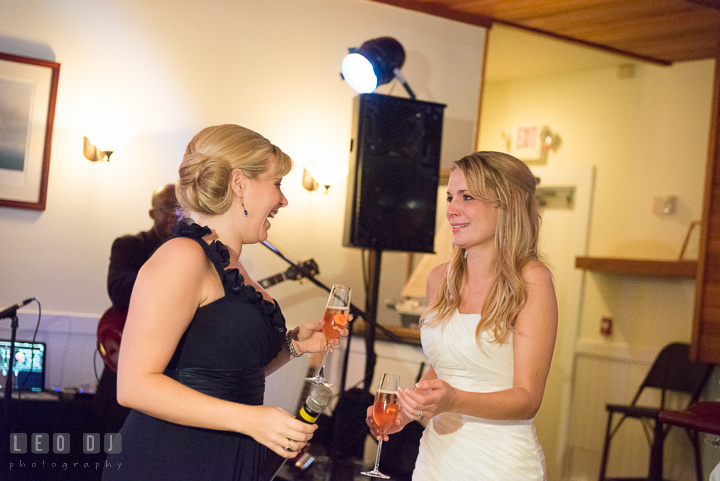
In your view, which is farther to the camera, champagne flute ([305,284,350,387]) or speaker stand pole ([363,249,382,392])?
speaker stand pole ([363,249,382,392])

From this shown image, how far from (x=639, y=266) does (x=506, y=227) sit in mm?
3364

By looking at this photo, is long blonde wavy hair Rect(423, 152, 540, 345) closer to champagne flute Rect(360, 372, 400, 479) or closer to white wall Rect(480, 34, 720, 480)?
champagne flute Rect(360, 372, 400, 479)

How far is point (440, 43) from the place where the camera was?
4820mm

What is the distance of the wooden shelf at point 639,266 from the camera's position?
476 centimetres

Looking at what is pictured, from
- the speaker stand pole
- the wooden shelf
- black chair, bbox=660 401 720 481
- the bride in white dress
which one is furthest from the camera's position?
the wooden shelf

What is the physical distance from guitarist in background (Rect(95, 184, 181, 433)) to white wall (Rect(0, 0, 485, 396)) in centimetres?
57

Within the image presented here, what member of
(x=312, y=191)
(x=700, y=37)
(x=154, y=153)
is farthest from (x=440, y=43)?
(x=154, y=153)

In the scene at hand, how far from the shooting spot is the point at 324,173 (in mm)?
4477

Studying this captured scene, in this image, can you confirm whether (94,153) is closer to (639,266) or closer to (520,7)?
(520,7)

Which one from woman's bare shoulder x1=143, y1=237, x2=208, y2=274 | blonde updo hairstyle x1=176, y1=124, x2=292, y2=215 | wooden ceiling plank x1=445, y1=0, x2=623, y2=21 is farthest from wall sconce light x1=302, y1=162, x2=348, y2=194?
woman's bare shoulder x1=143, y1=237, x2=208, y2=274

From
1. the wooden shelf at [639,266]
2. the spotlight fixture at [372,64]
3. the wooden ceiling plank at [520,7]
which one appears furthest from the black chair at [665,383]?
the spotlight fixture at [372,64]

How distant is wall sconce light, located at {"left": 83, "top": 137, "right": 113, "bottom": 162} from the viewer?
13.4ft

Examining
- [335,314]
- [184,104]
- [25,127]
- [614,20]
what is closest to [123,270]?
[25,127]

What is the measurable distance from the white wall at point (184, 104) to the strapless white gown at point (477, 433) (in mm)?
2616
